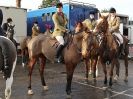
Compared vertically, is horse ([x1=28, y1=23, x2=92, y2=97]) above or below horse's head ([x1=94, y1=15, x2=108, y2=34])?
below

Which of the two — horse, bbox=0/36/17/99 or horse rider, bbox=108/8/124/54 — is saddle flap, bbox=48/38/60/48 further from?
horse, bbox=0/36/17/99

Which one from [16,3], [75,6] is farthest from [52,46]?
[16,3]

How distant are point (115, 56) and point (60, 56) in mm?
2540

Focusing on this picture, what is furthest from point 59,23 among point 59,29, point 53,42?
point 53,42

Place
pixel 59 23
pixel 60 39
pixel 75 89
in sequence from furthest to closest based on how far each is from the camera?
1. pixel 75 89
2. pixel 59 23
3. pixel 60 39

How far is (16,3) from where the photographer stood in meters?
29.8

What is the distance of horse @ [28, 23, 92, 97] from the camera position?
1006cm

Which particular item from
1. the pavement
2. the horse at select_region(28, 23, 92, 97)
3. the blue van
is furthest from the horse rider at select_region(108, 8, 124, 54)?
the blue van

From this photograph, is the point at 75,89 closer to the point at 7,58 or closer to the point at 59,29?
the point at 59,29

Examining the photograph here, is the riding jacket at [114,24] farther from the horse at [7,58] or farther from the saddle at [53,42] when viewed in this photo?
the horse at [7,58]

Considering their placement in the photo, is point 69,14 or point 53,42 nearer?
point 53,42

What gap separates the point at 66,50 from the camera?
404 inches

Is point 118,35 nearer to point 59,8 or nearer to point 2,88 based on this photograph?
point 59,8

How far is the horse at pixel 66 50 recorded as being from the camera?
10.1 m
